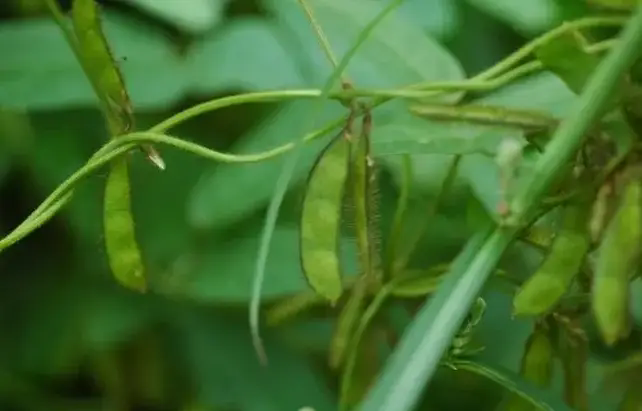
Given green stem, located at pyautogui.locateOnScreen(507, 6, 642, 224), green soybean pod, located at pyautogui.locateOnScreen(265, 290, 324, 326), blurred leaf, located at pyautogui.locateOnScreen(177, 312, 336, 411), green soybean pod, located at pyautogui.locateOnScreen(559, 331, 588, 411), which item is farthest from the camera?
blurred leaf, located at pyautogui.locateOnScreen(177, 312, 336, 411)

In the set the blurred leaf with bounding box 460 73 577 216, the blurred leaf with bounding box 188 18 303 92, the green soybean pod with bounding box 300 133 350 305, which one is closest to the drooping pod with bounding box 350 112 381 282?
the green soybean pod with bounding box 300 133 350 305

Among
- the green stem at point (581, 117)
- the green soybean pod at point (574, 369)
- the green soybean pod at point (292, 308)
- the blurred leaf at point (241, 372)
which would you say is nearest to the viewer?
the green stem at point (581, 117)

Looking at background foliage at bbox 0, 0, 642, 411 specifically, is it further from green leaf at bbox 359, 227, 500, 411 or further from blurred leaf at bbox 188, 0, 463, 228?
green leaf at bbox 359, 227, 500, 411

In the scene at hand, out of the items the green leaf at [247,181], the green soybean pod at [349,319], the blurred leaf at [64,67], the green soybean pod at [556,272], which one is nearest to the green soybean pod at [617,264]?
the green soybean pod at [556,272]

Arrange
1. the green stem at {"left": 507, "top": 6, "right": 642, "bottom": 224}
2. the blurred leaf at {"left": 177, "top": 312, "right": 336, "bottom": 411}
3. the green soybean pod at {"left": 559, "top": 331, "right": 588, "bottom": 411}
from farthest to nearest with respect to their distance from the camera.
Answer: the blurred leaf at {"left": 177, "top": 312, "right": 336, "bottom": 411}, the green soybean pod at {"left": 559, "top": 331, "right": 588, "bottom": 411}, the green stem at {"left": 507, "top": 6, "right": 642, "bottom": 224}

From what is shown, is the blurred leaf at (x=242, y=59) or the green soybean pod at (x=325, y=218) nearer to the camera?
the green soybean pod at (x=325, y=218)

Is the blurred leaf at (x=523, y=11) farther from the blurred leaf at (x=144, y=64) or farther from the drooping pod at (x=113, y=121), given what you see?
the drooping pod at (x=113, y=121)

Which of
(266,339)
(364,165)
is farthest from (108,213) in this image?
(266,339)

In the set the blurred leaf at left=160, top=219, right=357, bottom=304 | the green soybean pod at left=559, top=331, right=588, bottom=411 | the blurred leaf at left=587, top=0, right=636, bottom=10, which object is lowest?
the blurred leaf at left=160, top=219, right=357, bottom=304

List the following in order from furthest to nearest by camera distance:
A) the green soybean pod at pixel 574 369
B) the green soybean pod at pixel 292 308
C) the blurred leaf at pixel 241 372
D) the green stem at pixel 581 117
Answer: the blurred leaf at pixel 241 372 < the green soybean pod at pixel 292 308 < the green soybean pod at pixel 574 369 < the green stem at pixel 581 117

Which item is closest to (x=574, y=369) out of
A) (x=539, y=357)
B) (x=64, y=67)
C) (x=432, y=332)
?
(x=539, y=357)
